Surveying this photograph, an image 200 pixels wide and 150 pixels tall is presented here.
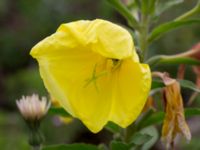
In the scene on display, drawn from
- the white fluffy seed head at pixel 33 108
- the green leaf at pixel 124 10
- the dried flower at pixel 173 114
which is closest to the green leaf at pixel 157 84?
the dried flower at pixel 173 114

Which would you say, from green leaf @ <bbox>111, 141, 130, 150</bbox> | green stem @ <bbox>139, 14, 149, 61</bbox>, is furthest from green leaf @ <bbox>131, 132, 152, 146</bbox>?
green stem @ <bbox>139, 14, 149, 61</bbox>

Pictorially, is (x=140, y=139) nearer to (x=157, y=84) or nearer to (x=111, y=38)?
(x=157, y=84)

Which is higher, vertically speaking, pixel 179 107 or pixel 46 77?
pixel 46 77

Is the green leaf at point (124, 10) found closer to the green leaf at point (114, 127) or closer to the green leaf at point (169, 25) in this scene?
the green leaf at point (169, 25)

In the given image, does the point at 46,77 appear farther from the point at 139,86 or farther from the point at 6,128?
the point at 6,128

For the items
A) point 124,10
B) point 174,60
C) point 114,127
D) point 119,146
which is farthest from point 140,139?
point 124,10

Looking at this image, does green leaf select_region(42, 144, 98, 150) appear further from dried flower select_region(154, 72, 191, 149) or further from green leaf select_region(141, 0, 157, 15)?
green leaf select_region(141, 0, 157, 15)

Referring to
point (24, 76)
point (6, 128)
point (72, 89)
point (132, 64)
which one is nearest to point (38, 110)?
point (72, 89)

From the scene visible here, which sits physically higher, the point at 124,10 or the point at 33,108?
the point at 124,10
